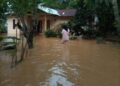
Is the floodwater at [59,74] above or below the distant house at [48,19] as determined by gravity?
below

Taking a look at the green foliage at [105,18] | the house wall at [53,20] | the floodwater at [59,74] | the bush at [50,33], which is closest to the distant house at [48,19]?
the house wall at [53,20]

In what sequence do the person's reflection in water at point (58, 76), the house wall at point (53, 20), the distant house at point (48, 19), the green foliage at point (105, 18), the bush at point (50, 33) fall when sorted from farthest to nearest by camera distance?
1. the house wall at point (53, 20)
2. the distant house at point (48, 19)
3. the bush at point (50, 33)
4. the green foliage at point (105, 18)
5. the person's reflection in water at point (58, 76)

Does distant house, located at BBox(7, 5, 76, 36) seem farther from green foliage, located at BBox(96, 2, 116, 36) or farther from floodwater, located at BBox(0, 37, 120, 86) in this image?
floodwater, located at BBox(0, 37, 120, 86)

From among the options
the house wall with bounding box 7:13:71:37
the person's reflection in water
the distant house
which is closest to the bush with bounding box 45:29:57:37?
the house wall with bounding box 7:13:71:37

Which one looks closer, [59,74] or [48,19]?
[59,74]

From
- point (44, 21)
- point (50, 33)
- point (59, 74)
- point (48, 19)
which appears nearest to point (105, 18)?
point (50, 33)

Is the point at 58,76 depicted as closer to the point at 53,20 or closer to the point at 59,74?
the point at 59,74

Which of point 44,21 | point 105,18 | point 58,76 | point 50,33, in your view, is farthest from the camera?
point 44,21

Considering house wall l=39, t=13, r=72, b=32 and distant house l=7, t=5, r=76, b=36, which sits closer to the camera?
distant house l=7, t=5, r=76, b=36

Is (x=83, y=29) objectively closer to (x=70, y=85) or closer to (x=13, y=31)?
(x=13, y=31)

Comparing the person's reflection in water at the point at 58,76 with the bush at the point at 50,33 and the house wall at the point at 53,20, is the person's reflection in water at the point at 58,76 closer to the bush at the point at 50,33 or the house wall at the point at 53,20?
the bush at the point at 50,33

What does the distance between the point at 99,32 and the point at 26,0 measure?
17.8 meters

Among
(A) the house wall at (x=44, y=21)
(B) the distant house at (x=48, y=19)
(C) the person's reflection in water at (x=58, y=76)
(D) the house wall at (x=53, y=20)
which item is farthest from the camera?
(D) the house wall at (x=53, y=20)

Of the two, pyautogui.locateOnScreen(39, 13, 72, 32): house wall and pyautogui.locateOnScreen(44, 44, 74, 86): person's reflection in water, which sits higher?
pyautogui.locateOnScreen(39, 13, 72, 32): house wall
